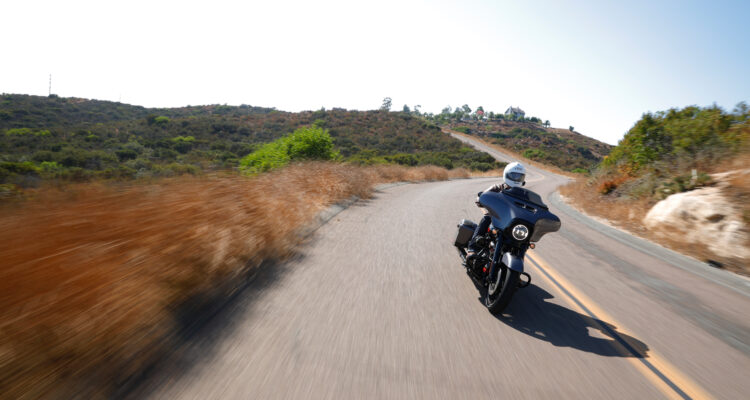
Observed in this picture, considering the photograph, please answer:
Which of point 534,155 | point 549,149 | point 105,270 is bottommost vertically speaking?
point 105,270

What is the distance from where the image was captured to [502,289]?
158 inches

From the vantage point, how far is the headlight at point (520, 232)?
4.11 meters

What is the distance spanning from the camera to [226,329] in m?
3.35

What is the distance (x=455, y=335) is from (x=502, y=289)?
0.79 metres

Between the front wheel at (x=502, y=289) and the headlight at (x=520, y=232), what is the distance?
374mm

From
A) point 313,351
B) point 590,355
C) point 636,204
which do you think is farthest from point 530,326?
point 636,204

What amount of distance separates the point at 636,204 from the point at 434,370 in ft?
40.3

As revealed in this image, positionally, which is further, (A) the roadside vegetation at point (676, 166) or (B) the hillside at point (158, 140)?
(A) the roadside vegetation at point (676, 166)

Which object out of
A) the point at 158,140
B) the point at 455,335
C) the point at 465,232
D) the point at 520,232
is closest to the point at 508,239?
the point at 520,232

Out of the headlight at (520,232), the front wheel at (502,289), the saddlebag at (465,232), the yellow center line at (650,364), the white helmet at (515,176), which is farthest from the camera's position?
the saddlebag at (465,232)

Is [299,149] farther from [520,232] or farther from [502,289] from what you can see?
[502,289]

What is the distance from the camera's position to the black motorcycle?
4.01 m

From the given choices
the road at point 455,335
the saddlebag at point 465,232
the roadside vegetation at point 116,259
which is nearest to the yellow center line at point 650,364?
the road at point 455,335

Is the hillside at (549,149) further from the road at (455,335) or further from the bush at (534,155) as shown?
the road at (455,335)
